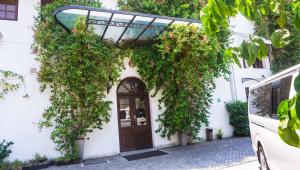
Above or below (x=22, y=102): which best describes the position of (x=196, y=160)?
below

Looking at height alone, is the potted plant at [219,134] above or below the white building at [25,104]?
below

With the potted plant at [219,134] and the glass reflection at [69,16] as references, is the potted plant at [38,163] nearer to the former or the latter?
the glass reflection at [69,16]

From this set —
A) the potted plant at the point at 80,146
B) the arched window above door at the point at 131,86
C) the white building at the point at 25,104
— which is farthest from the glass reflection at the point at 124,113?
the potted plant at the point at 80,146

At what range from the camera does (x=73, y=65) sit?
359 inches

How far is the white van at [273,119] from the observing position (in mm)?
3488

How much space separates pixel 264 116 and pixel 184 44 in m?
5.26

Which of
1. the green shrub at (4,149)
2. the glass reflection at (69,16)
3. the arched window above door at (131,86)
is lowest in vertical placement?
the green shrub at (4,149)

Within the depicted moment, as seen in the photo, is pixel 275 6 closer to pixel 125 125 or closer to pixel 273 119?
pixel 273 119

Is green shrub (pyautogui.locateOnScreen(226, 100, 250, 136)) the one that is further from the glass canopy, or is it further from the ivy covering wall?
the glass canopy

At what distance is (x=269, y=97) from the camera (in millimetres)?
4598

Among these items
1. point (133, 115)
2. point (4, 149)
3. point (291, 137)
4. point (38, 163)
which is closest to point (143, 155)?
point (133, 115)

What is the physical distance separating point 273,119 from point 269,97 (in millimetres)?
568

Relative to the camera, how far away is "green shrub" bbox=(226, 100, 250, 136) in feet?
40.9

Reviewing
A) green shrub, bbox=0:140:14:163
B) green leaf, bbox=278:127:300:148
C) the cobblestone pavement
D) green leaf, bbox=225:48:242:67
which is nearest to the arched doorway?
the cobblestone pavement
